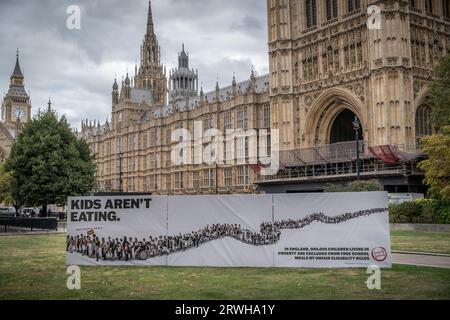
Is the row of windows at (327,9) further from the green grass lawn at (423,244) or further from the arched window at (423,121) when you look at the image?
the green grass lawn at (423,244)

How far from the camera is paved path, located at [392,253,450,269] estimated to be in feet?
50.1

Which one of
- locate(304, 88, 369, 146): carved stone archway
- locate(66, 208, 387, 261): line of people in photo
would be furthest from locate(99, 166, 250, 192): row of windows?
locate(66, 208, 387, 261): line of people in photo

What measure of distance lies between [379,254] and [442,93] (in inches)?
1002

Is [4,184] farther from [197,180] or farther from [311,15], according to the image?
[311,15]

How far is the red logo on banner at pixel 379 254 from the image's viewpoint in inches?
565

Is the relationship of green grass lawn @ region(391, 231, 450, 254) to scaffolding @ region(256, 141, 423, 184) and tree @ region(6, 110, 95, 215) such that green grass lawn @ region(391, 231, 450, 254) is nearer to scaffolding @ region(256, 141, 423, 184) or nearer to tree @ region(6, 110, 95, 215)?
scaffolding @ region(256, 141, 423, 184)

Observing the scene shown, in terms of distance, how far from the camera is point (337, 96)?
47.8 m

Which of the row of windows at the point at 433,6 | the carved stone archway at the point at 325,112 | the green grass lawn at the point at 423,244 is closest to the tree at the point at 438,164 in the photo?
the green grass lawn at the point at 423,244

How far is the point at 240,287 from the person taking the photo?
1191 centimetres

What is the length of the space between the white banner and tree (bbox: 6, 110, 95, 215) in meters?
27.7

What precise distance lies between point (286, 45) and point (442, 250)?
121 feet

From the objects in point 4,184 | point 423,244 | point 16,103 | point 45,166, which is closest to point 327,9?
point 45,166

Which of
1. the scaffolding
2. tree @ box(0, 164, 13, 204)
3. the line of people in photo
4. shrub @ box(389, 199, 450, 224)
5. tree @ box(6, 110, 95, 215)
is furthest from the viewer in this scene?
tree @ box(0, 164, 13, 204)
